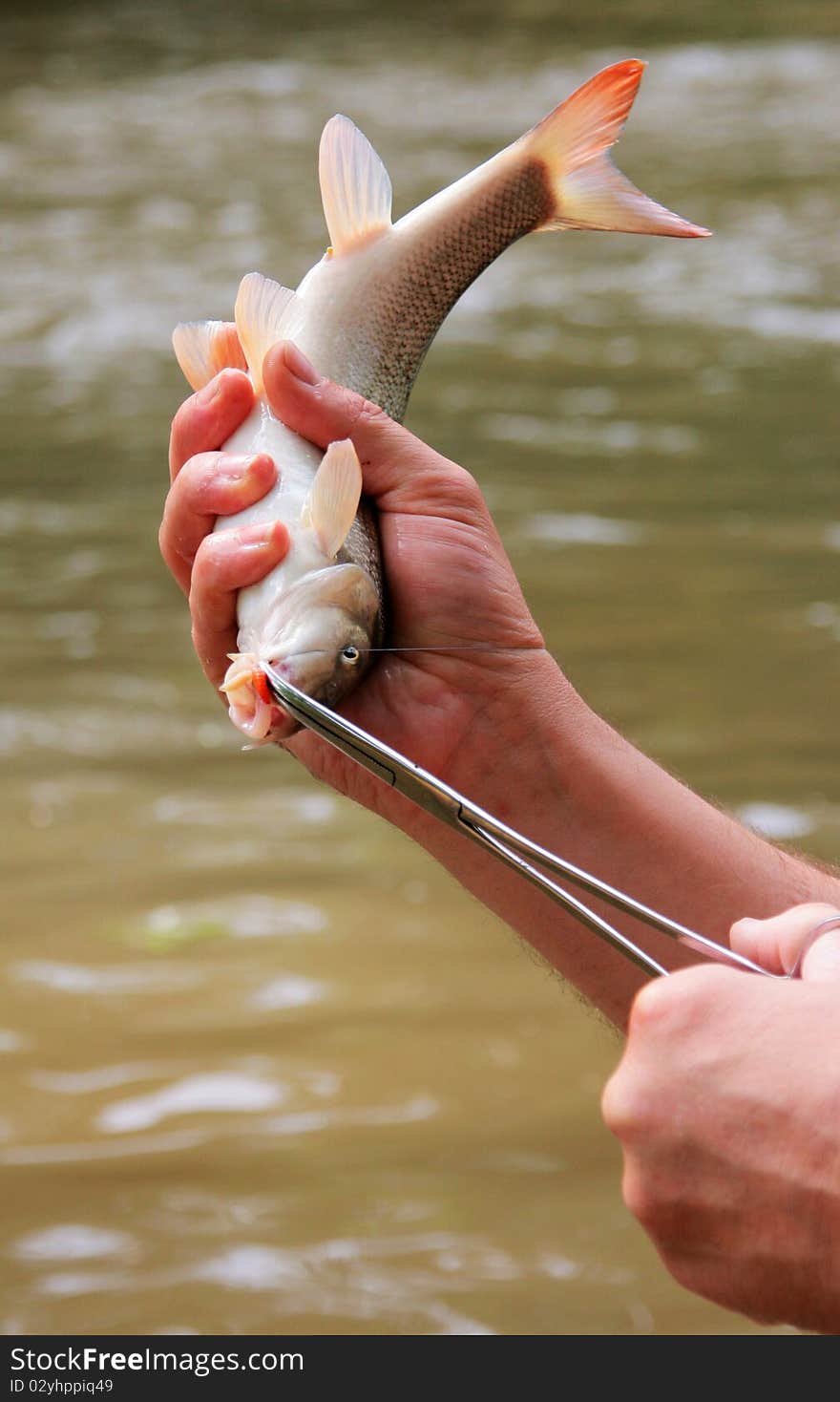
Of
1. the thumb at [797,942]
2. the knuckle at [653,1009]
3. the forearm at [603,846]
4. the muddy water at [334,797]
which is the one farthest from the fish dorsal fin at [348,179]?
the muddy water at [334,797]

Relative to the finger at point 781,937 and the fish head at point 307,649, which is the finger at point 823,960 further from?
the fish head at point 307,649

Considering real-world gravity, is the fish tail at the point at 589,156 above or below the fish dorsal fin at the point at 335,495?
above

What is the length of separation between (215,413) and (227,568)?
23 centimetres

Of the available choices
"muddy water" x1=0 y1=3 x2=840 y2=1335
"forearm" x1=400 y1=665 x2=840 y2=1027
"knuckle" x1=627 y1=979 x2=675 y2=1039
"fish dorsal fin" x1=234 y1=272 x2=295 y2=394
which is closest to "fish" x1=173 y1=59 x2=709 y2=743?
"fish dorsal fin" x1=234 y1=272 x2=295 y2=394

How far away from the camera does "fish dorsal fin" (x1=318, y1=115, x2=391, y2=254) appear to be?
1975 millimetres

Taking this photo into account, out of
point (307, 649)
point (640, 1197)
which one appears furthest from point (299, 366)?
point (640, 1197)

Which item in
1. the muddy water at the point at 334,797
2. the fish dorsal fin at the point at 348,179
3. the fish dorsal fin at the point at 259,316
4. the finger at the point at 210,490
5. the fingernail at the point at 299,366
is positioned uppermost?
the fish dorsal fin at the point at 348,179

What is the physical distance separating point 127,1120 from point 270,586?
5.61 feet

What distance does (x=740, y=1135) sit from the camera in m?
1.17

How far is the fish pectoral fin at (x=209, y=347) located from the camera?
6.61ft

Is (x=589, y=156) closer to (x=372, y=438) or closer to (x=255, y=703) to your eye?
(x=372, y=438)

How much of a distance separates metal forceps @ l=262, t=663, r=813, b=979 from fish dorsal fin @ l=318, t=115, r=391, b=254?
24.3 inches

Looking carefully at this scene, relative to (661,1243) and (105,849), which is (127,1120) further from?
(661,1243)

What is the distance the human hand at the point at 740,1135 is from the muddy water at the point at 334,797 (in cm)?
154
